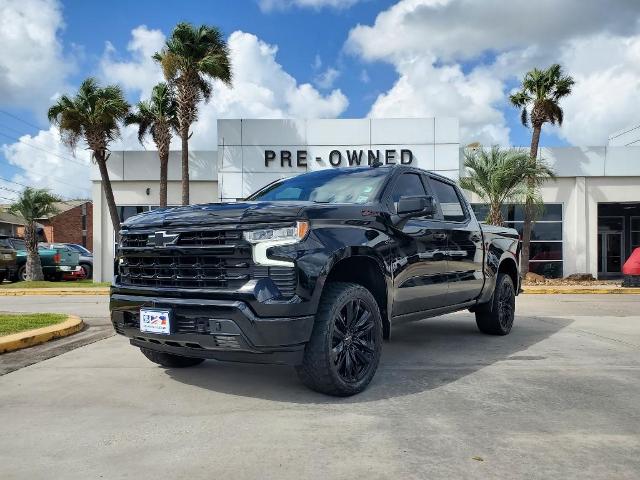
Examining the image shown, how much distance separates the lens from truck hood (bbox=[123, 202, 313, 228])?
3.79m

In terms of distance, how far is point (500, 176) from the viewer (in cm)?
1753

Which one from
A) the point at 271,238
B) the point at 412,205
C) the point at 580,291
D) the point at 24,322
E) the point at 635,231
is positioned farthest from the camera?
the point at 635,231

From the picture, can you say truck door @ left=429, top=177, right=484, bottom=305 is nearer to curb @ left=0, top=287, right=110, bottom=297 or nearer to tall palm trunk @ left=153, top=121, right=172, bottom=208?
curb @ left=0, top=287, right=110, bottom=297

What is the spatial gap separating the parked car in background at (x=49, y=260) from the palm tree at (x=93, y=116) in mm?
4266

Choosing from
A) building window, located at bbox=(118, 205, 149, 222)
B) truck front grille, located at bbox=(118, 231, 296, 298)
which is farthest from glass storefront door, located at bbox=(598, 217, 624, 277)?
truck front grille, located at bbox=(118, 231, 296, 298)

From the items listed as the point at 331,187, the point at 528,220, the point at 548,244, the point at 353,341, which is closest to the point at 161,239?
the point at 353,341

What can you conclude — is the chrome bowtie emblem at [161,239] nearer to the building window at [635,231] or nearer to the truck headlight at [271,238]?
the truck headlight at [271,238]

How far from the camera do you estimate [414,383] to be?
4.60 metres

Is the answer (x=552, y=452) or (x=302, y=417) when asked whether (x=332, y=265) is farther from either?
(x=552, y=452)

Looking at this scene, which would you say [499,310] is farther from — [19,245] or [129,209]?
[19,245]

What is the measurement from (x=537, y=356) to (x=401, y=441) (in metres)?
3.15

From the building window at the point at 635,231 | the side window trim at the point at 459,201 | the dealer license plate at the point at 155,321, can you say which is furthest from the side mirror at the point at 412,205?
the building window at the point at 635,231

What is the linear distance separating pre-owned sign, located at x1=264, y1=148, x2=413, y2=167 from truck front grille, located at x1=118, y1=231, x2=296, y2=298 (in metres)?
16.8

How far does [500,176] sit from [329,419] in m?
15.3
